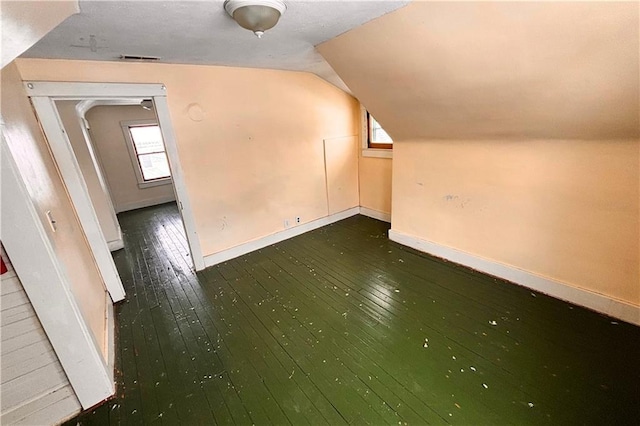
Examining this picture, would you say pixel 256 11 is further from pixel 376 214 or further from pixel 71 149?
pixel 376 214

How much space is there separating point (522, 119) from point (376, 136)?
226cm

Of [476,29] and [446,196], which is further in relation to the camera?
[446,196]

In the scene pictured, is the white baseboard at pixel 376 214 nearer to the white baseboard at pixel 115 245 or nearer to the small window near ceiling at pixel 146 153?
the white baseboard at pixel 115 245

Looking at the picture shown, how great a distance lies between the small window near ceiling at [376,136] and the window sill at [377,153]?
0.24 feet

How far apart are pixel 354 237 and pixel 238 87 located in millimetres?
2378

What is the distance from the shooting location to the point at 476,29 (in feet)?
5.02

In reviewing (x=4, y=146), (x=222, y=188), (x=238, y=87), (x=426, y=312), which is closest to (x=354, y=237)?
(x=426, y=312)

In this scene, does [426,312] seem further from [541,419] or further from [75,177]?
[75,177]

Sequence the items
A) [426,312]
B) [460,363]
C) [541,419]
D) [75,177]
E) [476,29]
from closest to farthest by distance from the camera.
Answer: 1. [541,419]
2. [476,29]
3. [460,363]
4. [426,312]
5. [75,177]

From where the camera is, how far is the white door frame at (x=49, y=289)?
1230mm

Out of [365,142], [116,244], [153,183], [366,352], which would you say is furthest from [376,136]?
[153,183]

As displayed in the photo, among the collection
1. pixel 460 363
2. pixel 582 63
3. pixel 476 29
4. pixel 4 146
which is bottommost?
pixel 460 363

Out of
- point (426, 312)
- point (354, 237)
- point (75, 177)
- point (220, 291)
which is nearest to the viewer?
point (426, 312)

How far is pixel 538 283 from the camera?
90.7 inches
